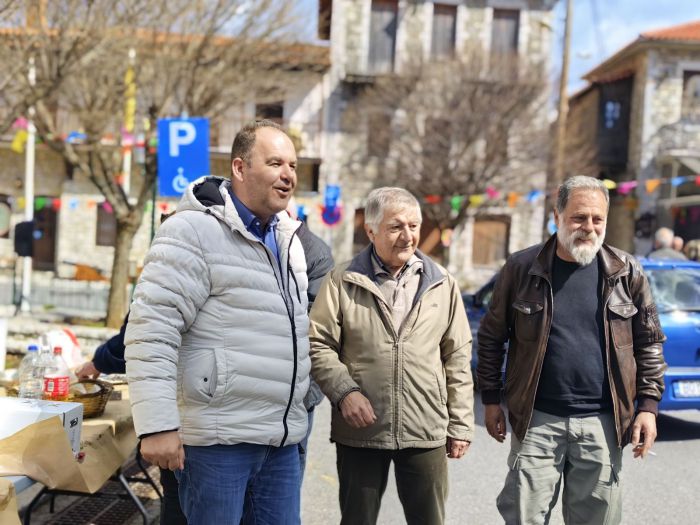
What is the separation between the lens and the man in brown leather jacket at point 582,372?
3051mm

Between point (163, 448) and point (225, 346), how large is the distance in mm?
378

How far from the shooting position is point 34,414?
2.85 meters

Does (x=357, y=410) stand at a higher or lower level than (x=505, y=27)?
lower

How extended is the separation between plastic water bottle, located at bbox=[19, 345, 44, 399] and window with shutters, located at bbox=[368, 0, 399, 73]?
21843 mm

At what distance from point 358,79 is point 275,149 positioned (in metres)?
22.2

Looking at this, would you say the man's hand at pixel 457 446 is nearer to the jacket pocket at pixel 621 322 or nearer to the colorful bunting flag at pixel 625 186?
the jacket pocket at pixel 621 322

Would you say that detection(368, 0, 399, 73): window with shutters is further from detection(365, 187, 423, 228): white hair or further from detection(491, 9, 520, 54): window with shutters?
detection(365, 187, 423, 228): white hair

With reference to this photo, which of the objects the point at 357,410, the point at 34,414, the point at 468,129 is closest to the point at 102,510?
the point at 34,414

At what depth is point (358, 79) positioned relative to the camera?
23797 mm

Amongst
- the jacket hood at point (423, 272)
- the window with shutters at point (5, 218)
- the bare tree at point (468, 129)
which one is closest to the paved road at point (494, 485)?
the jacket hood at point (423, 272)

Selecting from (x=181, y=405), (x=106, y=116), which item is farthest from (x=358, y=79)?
(x=181, y=405)

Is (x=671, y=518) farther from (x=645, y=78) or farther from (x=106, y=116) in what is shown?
(x=645, y=78)

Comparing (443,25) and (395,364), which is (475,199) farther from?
(395,364)

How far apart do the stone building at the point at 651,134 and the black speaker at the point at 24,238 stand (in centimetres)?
1717
